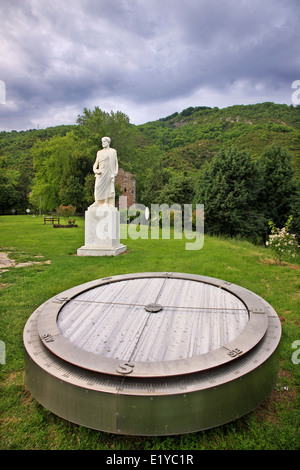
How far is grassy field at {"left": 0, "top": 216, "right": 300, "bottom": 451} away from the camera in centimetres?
184

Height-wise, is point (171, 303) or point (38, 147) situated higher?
point (38, 147)

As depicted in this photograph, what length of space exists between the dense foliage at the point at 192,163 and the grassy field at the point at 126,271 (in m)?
9.22

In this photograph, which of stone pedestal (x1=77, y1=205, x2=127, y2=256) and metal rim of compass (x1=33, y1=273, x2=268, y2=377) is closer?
metal rim of compass (x1=33, y1=273, x2=268, y2=377)

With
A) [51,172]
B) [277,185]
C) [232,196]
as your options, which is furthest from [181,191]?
[51,172]

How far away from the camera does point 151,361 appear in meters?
1.88

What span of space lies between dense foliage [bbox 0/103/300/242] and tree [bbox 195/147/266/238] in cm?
6

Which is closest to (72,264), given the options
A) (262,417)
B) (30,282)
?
(30,282)

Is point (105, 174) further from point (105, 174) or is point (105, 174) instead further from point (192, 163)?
point (192, 163)

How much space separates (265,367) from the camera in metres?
1.96

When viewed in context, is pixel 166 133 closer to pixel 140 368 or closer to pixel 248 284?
pixel 248 284

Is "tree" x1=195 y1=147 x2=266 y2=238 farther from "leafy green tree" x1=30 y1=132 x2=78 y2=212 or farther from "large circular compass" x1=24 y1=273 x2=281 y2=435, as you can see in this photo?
"leafy green tree" x1=30 y1=132 x2=78 y2=212

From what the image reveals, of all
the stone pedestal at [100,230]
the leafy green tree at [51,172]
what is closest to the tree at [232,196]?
the stone pedestal at [100,230]

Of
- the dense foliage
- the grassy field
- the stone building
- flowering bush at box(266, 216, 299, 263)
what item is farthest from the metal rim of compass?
the stone building

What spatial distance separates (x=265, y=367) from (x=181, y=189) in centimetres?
2043
